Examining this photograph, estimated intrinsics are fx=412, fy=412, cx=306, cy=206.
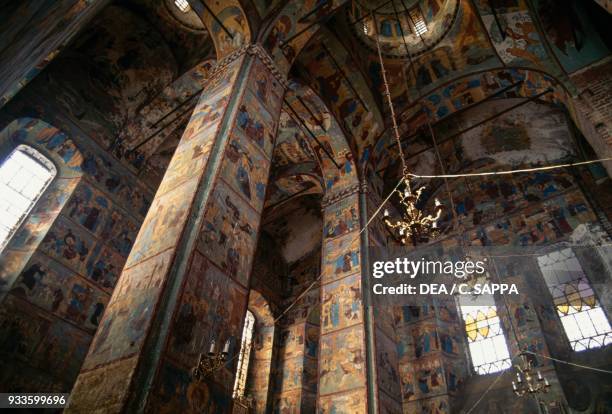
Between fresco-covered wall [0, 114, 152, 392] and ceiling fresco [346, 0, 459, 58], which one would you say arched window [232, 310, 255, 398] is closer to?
fresco-covered wall [0, 114, 152, 392]

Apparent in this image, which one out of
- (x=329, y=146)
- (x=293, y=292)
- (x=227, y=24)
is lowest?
(x=293, y=292)

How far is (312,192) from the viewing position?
490 inches

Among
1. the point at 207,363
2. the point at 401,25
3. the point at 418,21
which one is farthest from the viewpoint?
the point at 401,25

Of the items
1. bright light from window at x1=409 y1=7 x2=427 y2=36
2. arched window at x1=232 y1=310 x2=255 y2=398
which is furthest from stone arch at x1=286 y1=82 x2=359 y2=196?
arched window at x1=232 y1=310 x2=255 y2=398

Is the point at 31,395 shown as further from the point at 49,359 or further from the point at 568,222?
the point at 568,222

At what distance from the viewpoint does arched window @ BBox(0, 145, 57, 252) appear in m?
7.86

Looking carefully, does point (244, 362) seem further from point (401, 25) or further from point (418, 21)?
point (418, 21)

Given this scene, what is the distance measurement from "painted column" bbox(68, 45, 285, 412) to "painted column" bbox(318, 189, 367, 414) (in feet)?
9.99

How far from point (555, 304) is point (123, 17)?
39.0ft

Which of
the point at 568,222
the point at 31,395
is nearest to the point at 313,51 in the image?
the point at 568,222

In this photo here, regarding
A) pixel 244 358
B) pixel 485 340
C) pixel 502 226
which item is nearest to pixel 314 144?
pixel 502 226

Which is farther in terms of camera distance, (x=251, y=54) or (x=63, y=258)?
(x=63, y=258)

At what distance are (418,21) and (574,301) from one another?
24.3 ft

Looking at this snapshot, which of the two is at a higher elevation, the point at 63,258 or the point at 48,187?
the point at 48,187
